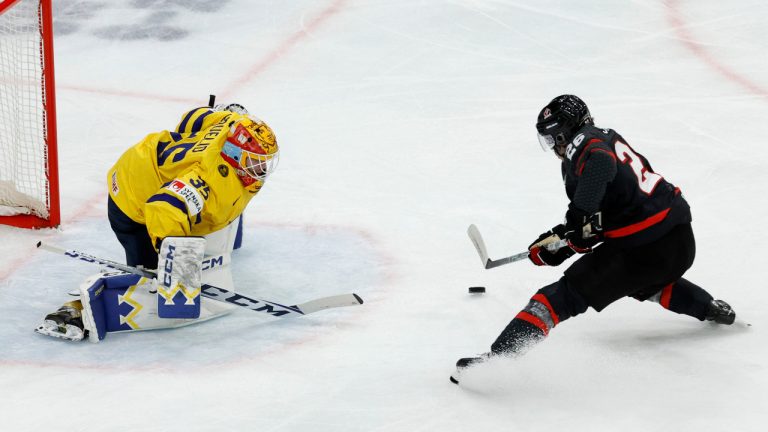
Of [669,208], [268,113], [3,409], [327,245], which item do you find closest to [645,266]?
[669,208]

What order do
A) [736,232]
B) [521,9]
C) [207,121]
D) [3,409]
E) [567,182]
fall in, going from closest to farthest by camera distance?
[3,409] → [567,182] → [207,121] → [736,232] → [521,9]

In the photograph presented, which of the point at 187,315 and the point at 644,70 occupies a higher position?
the point at 644,70

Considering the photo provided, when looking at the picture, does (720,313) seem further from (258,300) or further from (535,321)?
(258,300)

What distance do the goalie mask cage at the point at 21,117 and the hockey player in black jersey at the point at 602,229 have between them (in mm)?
2342

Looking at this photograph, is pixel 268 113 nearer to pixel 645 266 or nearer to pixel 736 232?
pixel 736 232

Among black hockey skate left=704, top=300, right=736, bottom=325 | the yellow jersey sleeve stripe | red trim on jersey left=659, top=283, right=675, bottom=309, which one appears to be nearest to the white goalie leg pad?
the yellow jersey sleeve stripe

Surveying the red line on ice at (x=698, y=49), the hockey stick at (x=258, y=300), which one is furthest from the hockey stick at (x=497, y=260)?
the red line on ice at (x=698, y=49)

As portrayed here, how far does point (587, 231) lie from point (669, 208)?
0.28 m

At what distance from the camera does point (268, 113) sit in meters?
5.74

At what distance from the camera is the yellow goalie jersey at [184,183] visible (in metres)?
3.23

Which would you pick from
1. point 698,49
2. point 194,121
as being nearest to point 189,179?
point 194,121

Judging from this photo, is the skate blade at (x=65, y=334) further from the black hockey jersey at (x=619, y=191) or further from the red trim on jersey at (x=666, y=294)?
the red trim on jersey at (x=666, y=294)

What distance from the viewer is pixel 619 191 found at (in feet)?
9.65

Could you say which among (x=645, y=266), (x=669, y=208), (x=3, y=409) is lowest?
(x=3, y=409)
